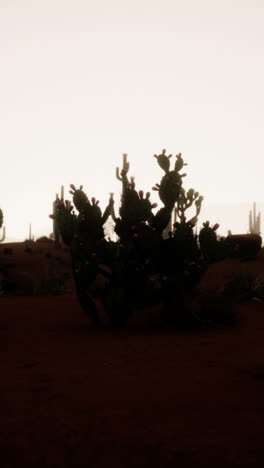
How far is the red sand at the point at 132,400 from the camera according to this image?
8.34ft

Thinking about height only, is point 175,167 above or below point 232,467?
above

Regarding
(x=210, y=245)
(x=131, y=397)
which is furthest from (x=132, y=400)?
(x=210, y=245)

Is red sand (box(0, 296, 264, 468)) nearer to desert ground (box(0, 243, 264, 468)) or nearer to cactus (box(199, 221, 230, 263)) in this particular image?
desert ground (box(0, 243, 264, 468))

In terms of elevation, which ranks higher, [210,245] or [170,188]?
[170,188]

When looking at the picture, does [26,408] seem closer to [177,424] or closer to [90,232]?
[177,424]

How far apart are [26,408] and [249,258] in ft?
55.0

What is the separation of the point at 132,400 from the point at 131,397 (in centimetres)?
7

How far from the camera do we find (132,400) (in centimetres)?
338

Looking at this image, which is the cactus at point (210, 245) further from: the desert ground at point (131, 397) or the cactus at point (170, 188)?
the desert ground at point (131, 397)

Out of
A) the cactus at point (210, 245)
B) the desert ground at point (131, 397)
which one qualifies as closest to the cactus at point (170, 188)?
the cactus at point (210, 245)

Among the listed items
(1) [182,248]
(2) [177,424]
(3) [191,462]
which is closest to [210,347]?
(1) [182,248]

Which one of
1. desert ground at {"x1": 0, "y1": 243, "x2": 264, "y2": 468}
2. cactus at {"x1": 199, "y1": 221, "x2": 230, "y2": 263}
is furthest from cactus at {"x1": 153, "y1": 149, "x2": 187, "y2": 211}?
desert ground at {"x1": 0, "y1": 243, "x2": 264, "y2": 468}

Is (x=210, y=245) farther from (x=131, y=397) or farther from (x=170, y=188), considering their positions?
(x=131, y=397)

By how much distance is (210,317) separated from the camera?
271 inches
